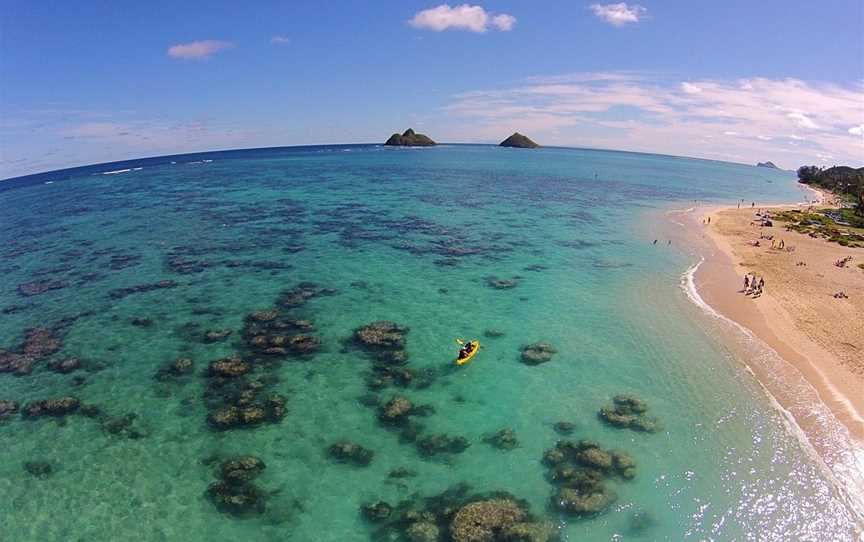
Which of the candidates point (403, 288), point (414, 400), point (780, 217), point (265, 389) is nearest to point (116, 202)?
point (403, 288)

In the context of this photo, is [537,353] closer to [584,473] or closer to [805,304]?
[584,473]

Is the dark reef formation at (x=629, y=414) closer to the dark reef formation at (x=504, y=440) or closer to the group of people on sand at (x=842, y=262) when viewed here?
the dark reef formation at (x=504, y=440)

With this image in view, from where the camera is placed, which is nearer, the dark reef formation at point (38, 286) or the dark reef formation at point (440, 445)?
the dark reef formation at point (440, 445)

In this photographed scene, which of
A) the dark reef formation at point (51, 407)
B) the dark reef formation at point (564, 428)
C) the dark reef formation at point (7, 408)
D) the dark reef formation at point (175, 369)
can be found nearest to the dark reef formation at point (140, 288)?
the dark reef formation at point (7, 408)

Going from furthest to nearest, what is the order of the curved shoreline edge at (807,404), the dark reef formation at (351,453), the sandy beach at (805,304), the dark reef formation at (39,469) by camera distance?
the sandy beach at (805,304), the dark reef formation at (351,453), the dark reef formation at (39,469), the curved shoreline edge at (807,404)

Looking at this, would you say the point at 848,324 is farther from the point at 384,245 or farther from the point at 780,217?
the point at 780,217

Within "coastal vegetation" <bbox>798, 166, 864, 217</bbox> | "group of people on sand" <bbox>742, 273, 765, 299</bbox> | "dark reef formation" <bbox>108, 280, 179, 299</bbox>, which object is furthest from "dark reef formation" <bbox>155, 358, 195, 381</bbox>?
"coastal vegetation" <bbox>798, 166, 864, 217</bbox>

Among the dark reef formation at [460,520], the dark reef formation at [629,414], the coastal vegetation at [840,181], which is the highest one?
the coastal vegetation at [840,181]

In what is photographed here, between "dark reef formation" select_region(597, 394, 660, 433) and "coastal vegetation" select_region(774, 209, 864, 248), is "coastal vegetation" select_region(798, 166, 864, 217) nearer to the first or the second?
"coastal vegetation" select_region(774, 209, 864, 248)

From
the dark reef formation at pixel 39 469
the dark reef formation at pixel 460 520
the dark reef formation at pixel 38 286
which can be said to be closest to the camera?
the dark reef formation at pixel 460 520
